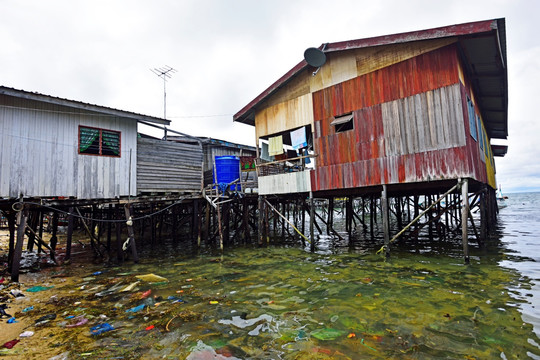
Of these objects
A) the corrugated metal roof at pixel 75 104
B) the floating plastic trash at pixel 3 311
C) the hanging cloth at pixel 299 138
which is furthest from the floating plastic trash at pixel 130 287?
the hanging cloth at pixel 299 138

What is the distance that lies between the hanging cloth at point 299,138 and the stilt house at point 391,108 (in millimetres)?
47

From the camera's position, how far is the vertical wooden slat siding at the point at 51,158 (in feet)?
31.8

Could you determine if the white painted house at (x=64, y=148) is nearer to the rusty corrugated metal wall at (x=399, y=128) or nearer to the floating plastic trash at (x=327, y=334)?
the rusty corrugated metal wall at (x=399, y=128)

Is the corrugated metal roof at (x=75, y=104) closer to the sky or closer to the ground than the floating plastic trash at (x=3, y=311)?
closer to the sky

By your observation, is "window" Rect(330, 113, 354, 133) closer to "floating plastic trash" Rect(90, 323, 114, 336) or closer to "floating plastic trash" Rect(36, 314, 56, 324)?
"floating plastic trash" Rect(90, 323, 114, 336)

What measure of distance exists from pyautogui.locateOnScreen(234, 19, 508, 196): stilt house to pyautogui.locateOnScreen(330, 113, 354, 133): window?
0.05 m

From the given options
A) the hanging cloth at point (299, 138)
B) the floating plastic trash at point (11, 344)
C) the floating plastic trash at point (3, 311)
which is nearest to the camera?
the floating plastic trash at point (11, 344)

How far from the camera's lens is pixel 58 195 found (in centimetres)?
1050

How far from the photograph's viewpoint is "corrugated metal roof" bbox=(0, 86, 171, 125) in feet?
31.0

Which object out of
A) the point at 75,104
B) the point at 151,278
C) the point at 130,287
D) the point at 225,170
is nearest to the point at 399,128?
the point at 225,170

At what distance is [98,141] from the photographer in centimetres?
1170

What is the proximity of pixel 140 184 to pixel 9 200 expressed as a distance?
451cm

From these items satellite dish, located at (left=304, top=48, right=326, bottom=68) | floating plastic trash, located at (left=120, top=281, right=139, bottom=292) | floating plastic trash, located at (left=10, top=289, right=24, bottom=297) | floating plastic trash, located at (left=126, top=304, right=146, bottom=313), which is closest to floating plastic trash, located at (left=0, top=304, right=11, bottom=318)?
floating plastic trash, located at (left=10, top=289, right=24, bottom=297)

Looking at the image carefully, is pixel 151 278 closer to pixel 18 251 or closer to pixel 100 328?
pixel 100 328
